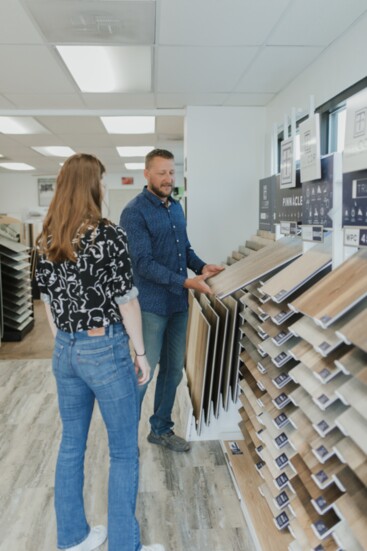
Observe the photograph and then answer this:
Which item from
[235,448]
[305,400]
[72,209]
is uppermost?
[72,209]

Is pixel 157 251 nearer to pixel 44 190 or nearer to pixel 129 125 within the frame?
pixel 129 125

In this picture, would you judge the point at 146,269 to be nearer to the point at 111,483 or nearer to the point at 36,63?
the point at 111,483

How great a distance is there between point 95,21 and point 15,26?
16.6 inches

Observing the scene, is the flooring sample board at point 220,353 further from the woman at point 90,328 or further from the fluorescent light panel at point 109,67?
the fluorescent light panel at point 109,67

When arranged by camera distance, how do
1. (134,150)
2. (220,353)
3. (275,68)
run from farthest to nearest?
(134,150) → (275,68) → (220,353)

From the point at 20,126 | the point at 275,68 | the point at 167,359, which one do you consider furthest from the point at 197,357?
the point at 20,126

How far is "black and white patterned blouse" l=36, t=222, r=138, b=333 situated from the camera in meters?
Result: 1.53

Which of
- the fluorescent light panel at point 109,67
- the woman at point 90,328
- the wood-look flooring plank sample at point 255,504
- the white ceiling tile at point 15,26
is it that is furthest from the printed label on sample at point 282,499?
the fluorescent light panel at point 109,67

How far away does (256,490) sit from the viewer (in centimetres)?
206

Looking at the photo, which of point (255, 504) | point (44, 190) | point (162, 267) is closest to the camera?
point (255, 504)

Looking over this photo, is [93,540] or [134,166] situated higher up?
[134,166]

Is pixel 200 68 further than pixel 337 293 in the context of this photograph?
A: Yes

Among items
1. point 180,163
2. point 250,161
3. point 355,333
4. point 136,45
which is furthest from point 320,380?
point 180,163

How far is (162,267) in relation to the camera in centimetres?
229
